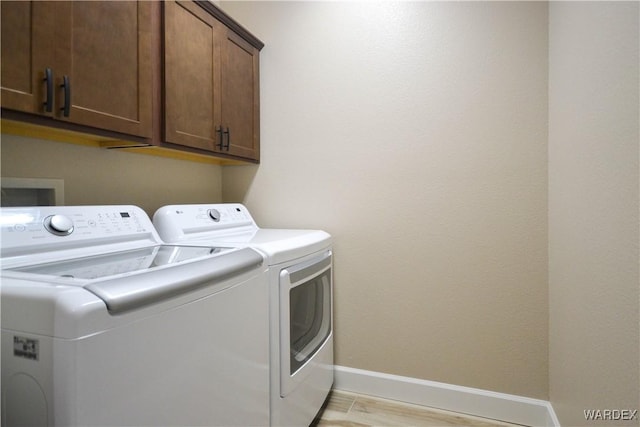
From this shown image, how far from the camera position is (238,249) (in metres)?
1.17

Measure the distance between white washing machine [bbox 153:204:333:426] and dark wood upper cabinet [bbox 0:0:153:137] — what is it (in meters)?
0.46

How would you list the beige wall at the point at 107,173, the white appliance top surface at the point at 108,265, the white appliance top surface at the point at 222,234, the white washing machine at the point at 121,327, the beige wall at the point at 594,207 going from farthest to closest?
the white appliance top surface at the point at 222,234, the beige wall at the point at 107,173, the beige wall at the point at 594,207, the white appliance top surface at the point at 108,265, the white washing machine at the point at 121,327

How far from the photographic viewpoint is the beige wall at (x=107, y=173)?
4.07ft

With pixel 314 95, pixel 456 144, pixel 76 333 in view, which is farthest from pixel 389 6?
pixel 76 333

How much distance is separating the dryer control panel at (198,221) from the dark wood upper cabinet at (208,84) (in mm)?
295

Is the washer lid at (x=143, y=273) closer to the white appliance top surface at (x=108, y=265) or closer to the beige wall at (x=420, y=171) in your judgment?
the white appliance top surface at (x=108, y=265)

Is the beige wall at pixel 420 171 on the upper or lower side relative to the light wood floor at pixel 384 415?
upper

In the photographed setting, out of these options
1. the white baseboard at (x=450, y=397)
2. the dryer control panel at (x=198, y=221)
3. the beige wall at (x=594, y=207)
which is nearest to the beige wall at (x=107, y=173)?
the dryer control panel at (x=198, y=221)

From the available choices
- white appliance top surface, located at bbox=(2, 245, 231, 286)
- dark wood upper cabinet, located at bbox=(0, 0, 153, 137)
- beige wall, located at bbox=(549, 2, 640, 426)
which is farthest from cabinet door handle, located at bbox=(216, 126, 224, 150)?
beige wall, located at bbox=(549, 2, 640, 426)

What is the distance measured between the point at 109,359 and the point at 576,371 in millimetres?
1472

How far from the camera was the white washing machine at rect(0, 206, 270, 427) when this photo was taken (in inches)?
24.0

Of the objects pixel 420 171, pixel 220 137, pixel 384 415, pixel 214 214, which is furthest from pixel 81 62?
pixel 384 415

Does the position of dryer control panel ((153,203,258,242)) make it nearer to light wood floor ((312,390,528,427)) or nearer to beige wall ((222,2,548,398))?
→ beige wall ((222,2,548,398))

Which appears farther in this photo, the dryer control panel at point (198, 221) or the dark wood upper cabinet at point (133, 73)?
the dryer control panel at point (198, 221)
